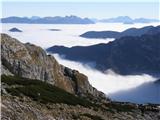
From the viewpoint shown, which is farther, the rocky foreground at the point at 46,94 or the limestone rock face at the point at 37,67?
the limestone rock face at the point at 37,67

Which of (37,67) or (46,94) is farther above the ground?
(46,94)

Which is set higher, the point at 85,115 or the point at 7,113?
the point at 7,113

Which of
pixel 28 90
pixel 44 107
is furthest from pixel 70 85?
pixel 44 107

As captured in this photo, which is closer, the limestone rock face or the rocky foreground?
the rocky foreground

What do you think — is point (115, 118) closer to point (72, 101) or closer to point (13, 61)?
point (72, 101)

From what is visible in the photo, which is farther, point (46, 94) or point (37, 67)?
point (37, 67)
